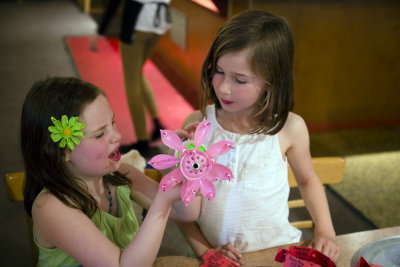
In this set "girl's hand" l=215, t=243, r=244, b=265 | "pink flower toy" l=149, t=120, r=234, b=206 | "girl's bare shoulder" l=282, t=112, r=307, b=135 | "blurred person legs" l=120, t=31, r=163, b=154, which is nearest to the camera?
"pink flower toy" l=149, t=120, r=234, b=206

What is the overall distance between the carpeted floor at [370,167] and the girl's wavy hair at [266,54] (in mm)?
1333

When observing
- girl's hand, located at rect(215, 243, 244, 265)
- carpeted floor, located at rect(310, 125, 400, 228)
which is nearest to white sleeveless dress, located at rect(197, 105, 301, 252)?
girl's hand, located at rect(215, 243, 244, 265)

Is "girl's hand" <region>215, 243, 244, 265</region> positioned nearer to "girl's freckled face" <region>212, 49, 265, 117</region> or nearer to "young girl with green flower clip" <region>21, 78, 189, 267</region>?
"young girl with green flower clip" <region>21, 78, 189, 267</region>

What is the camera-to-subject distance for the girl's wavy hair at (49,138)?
2.93ft

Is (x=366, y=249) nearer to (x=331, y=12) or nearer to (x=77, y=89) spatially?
(x=77, y=89)

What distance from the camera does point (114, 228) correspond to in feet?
3.43

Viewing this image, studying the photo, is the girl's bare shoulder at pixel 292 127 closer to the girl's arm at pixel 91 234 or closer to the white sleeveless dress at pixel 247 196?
the white sleeveless dress at pixel 247 196

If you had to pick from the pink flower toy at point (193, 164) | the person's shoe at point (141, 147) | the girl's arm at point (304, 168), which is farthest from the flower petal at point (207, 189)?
the person's shoe at point (141, 147)

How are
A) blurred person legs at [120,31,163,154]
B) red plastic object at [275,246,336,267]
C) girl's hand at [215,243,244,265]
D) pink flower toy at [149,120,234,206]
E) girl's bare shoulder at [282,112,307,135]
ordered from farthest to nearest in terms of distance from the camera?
1. blurred person legs at [120,31,163,154]
2. girl's bare shoulder at [282,112,307,135]
3. girl's hand at [215,243,244,265]
4. red plastic object at [275,246,336,267]
5. pink flower toy at [149,120,234,206]

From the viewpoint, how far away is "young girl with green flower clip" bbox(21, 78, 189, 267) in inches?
33.5

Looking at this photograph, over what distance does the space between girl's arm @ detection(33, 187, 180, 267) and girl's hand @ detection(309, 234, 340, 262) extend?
14.8 inches

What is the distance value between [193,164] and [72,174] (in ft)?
1.32

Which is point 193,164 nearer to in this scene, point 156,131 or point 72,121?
point 72,121

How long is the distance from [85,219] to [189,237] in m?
0.34
